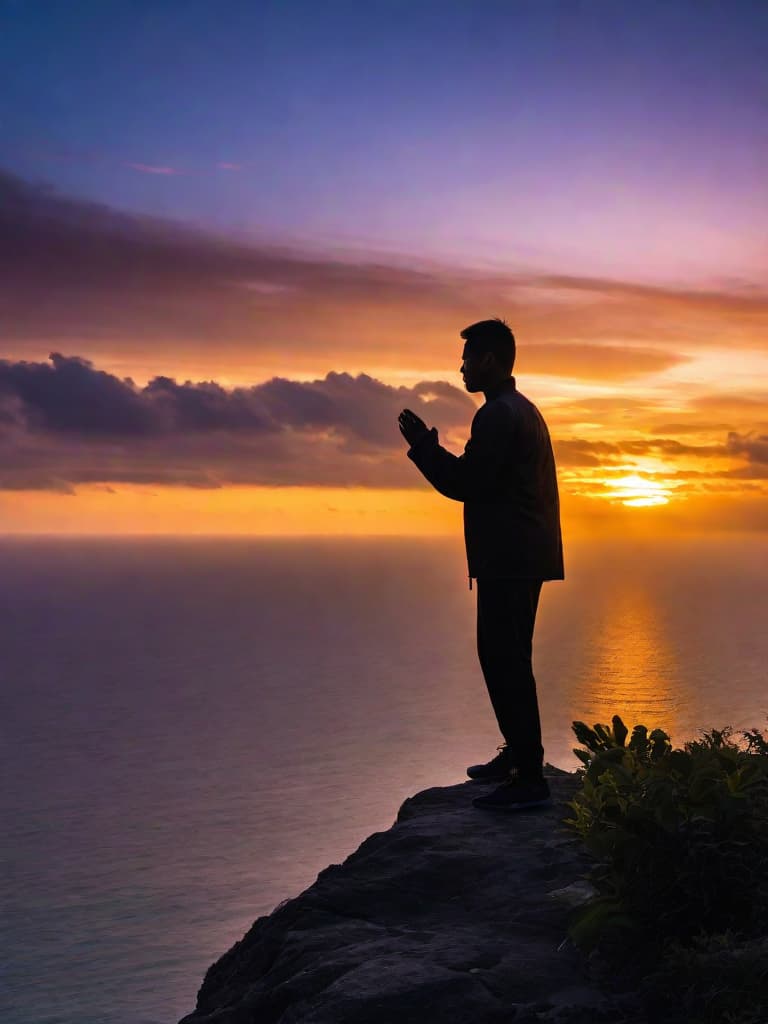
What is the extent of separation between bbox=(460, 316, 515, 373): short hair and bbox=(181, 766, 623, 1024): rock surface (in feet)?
11.6

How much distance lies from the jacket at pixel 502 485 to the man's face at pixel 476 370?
5.5 inches

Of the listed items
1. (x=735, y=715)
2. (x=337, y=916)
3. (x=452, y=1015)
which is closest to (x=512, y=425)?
(x=337, y=916)

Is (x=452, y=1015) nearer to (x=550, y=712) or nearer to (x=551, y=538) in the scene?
(x=551, y=538)

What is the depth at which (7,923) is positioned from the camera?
8888cm

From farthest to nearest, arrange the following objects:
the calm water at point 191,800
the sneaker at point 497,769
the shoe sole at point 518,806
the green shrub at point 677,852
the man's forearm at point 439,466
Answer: the calm water at point 191,800, the sneaker at point 497,769, the shoe sole at point 518,806, the man's forearm at point 439,466, the green shrub at point 677,852

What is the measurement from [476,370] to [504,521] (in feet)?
4.04

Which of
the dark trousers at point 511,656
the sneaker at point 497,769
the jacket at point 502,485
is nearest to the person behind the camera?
the jacket at point 502,485

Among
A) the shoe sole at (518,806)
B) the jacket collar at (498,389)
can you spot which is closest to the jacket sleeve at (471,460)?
the jacket collar at (498,389)

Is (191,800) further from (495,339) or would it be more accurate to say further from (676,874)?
(676,874)

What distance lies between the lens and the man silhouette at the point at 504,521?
753 cm

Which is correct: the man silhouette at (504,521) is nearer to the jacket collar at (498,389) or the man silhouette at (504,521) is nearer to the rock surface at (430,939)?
the jacket collar at (498,389)

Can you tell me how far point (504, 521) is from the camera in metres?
7.71

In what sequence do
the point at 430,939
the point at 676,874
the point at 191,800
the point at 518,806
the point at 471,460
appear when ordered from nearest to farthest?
1. the point at 676,874
2. the point at 430,939
3. the point at 471,460
4. the point at 518,806
5. the point at 191,800

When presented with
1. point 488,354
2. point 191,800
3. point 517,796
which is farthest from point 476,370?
point 191,800
